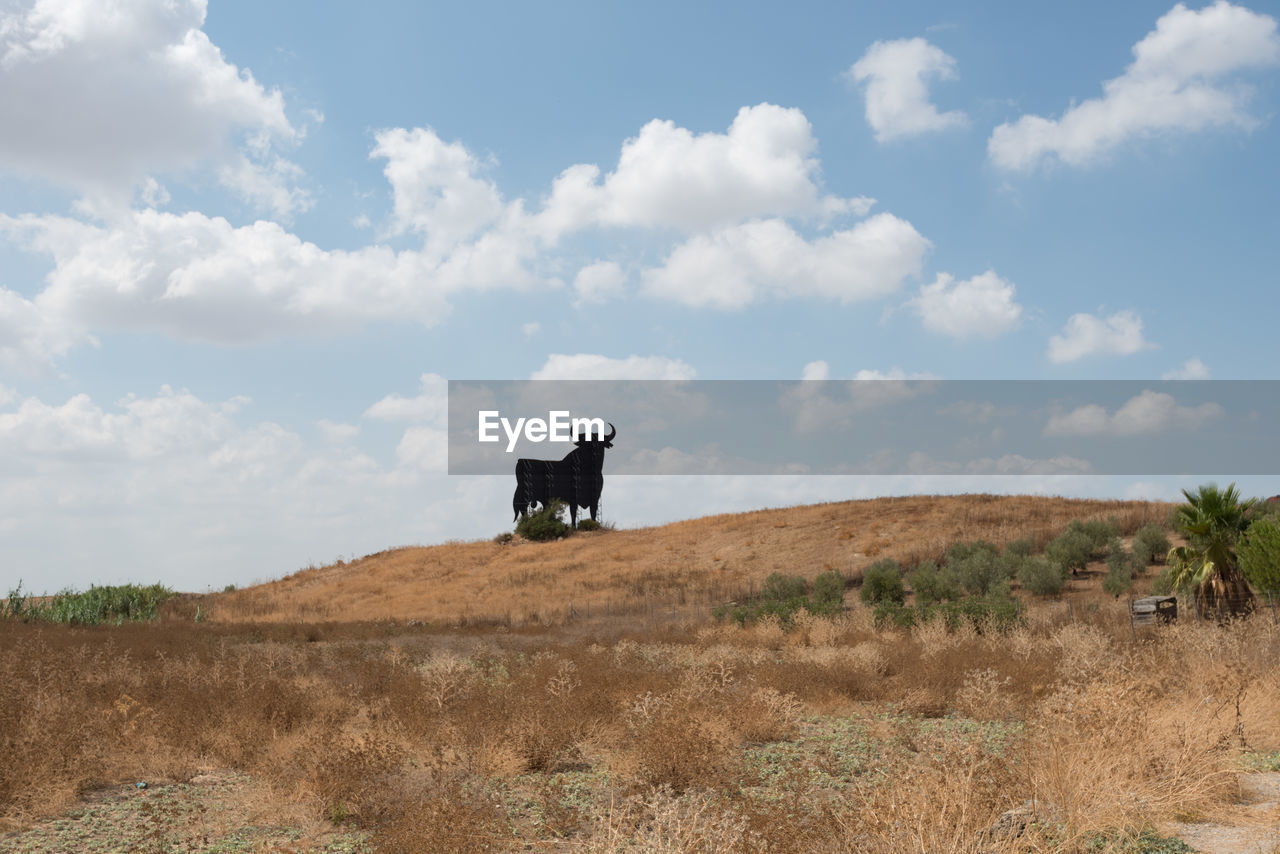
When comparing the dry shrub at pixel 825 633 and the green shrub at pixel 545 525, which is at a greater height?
the green shrub at pixel 545 525

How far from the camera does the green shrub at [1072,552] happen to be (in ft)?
105

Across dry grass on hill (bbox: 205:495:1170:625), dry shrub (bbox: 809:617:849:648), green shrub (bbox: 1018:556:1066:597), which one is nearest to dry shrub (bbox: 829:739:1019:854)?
dry shrub (bbox: 809:617:849:648)

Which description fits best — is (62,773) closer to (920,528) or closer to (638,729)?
(638,729)

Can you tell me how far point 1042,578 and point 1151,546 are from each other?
6025 mm

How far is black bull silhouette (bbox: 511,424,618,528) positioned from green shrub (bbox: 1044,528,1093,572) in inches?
1228

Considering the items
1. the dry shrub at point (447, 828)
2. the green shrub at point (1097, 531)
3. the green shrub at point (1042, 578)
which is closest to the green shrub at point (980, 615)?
the green shrub at point (1042, 578)

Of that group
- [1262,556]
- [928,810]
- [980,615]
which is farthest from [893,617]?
[928,810]

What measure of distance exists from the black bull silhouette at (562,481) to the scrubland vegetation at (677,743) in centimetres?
3982

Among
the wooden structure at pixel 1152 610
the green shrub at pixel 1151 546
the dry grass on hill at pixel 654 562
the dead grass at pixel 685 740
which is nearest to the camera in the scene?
the dead grass at pixel 685 740

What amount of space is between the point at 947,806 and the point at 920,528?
131 feet

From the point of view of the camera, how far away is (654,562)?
46062mm

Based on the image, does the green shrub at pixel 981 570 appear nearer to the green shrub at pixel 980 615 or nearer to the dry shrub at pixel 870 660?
the green shrub at pixel 980 615

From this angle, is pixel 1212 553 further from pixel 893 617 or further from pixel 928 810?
pixel 928 810

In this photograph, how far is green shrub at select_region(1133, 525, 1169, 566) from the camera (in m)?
32.0
